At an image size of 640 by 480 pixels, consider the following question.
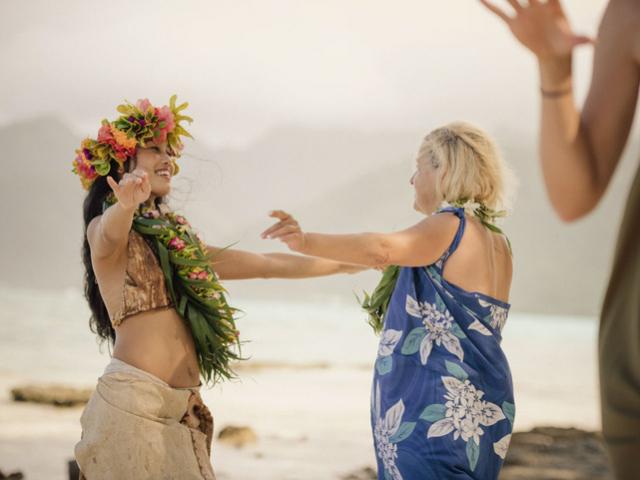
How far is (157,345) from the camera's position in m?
2.54

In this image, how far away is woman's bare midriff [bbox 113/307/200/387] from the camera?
2.52 meters

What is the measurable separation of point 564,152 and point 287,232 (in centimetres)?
104

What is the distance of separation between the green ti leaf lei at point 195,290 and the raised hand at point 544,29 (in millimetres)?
1693

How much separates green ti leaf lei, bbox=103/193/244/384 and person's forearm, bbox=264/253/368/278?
1.02ft

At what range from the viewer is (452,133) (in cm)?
263

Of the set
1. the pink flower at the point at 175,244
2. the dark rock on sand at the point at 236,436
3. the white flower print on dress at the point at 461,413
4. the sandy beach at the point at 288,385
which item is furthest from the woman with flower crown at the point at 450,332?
the dark rock on sand at the point at 236,436

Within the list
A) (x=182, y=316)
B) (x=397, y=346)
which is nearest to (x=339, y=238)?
(x=397, y=346)

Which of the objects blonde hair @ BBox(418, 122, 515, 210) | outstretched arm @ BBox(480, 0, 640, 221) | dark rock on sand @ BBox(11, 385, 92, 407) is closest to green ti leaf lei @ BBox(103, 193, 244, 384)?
blonde hair @ BBox(418, 122, 515, 210)

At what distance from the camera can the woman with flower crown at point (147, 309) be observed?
97.0 inches

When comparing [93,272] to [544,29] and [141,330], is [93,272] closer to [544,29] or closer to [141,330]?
[141,330]

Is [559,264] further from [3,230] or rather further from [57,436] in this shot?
[57,436]

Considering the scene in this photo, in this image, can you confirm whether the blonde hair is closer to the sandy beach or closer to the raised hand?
the raised hand

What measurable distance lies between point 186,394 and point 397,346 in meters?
0.62

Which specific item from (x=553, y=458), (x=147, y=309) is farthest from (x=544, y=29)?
(x=553, y=458)
